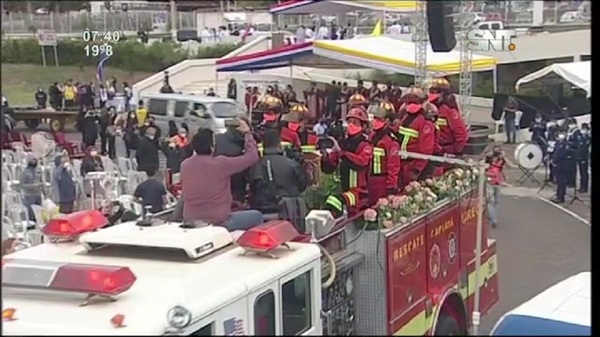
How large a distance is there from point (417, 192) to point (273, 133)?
1.22 m

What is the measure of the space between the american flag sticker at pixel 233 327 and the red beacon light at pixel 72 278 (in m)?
0.36

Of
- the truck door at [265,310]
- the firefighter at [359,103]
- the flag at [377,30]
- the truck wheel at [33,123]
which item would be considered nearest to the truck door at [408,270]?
the truck door at [265,310]

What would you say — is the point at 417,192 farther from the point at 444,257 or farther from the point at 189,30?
the point at 189,30

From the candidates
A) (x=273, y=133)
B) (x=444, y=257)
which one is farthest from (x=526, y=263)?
(x=273, y=133)

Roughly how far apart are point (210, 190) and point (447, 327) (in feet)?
6.97

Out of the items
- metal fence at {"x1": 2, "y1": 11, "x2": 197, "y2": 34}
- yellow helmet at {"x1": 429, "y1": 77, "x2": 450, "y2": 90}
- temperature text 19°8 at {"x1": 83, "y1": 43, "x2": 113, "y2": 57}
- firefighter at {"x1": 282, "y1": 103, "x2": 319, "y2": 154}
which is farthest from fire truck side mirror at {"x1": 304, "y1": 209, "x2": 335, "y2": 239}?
temperature text 19°8 at {"x1": 83, "y1": 43, "x2": 113, "y2": 57}

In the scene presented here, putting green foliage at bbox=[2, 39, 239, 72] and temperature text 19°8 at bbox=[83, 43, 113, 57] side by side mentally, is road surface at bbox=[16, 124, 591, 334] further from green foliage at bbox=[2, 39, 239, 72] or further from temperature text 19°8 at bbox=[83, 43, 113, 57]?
temperature text 19°8 at bbox=[83, 43, 113, 57]

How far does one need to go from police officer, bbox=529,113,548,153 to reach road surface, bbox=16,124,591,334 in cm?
10

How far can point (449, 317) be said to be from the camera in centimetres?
397

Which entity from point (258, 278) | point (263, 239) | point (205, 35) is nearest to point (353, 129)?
point (263, 239)

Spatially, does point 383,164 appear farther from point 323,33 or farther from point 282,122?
point 323,33

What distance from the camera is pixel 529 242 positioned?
11.2 ft

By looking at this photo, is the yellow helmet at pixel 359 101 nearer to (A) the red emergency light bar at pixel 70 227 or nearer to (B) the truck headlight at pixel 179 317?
(A) the red emergency light bar at pixel 70 227

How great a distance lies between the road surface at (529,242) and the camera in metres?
3.22
